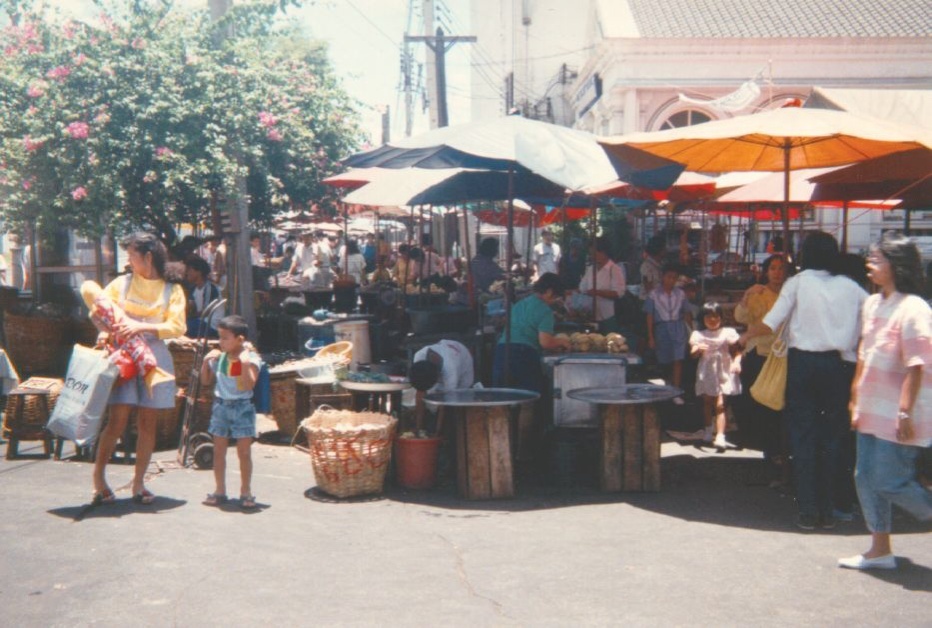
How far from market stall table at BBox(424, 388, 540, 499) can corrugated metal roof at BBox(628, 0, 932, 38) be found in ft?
68.0

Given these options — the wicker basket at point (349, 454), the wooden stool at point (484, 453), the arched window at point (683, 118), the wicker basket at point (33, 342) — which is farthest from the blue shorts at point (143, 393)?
the arched window at point (683, 118)

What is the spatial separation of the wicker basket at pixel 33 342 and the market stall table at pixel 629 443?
25.7 feet

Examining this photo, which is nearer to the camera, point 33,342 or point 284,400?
point 284,400

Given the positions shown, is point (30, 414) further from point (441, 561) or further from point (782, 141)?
point (782, 141)

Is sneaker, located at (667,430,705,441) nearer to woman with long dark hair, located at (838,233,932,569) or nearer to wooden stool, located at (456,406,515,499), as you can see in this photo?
wooden stool, located at (456,406,515,499)

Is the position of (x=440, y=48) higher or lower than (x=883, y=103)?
higher

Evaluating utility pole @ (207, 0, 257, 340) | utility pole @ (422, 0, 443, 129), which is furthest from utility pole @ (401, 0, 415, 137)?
utility pole @ (207, 0, 257, 340)

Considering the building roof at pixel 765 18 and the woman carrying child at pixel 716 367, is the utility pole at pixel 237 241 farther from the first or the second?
the building roof at pixel 765 18

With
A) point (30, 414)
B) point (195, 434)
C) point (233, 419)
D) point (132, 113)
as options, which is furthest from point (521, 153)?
point (132, 113)

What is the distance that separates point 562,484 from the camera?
7.77m

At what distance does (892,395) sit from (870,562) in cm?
99

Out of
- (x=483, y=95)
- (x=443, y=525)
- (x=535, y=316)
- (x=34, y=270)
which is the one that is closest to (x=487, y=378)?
(x=535, y=316)

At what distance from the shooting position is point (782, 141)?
7820 millimetres

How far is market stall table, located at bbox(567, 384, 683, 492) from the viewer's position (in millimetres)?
7395
